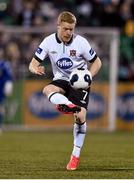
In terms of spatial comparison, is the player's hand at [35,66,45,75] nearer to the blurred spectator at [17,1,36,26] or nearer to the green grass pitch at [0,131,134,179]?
the green grass pitch at [0,131,134,179]

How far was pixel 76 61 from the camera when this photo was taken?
11375 mm

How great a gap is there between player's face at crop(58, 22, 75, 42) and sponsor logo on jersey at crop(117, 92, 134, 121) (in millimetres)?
12885

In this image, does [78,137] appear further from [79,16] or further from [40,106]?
[79,16]

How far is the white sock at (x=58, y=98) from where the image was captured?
35.0ft

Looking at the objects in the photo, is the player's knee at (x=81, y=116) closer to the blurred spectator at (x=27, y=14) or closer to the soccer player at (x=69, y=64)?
the soccer player at (x=69, y=64)

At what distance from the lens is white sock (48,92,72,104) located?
10.7 metres

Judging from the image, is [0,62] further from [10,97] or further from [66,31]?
[66,31]

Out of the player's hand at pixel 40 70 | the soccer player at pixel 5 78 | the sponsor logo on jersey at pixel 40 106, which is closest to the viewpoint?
the player's hand at pixel 40 70

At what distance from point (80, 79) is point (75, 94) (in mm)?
368

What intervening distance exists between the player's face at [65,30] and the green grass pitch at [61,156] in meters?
1.87

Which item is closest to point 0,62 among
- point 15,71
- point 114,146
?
point 15,71

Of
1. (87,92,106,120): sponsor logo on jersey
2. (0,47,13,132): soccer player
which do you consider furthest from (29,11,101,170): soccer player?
(87,92,106,120): sponsor logo on jersey

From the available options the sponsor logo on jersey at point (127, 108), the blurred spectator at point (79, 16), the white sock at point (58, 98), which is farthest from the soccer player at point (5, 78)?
the white sock at point (58, 98)

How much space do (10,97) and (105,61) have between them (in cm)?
313
